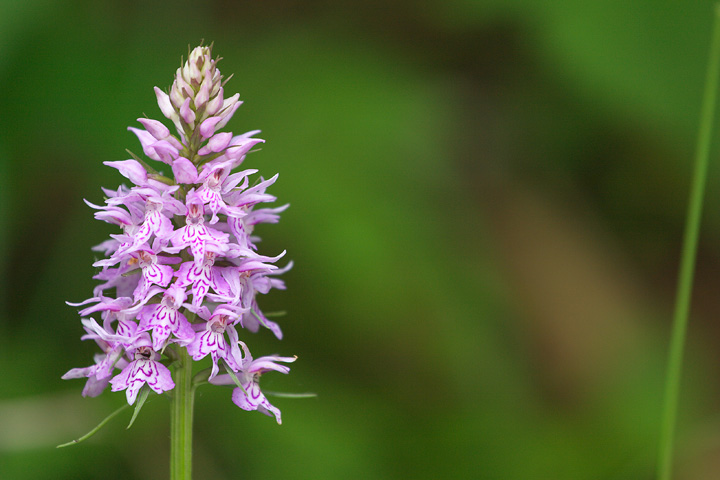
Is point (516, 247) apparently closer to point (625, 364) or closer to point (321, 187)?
point (625, 364)

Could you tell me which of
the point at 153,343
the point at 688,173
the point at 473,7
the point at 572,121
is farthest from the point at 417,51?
the point at 153,343

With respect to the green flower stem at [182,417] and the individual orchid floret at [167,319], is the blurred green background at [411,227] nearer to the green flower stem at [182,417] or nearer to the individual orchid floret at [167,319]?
the green flower stem at [182,417]

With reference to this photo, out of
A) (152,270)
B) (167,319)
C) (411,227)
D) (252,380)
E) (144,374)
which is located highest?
(152,270)

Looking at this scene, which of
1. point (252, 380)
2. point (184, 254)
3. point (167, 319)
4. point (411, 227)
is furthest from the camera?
point (411, 227)

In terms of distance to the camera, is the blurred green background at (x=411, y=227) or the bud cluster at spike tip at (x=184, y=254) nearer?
the bud cluster at spike tip at (x=184, y=254)

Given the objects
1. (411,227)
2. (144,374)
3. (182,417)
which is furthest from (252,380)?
(411,227)

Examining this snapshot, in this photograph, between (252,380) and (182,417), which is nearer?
(182,417)

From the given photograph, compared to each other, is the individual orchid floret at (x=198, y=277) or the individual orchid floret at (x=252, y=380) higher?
the individual orchid floret at (x=198, y=277)

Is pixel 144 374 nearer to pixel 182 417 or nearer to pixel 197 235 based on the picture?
pixel 182 417

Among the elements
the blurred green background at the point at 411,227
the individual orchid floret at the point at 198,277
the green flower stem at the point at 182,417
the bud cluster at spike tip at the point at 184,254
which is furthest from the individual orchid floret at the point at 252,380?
the blurred green background at the point at 411,227
